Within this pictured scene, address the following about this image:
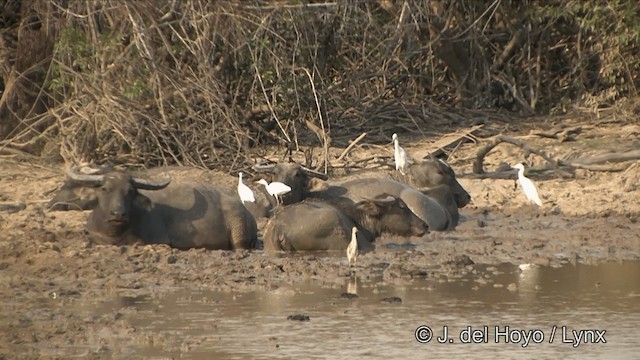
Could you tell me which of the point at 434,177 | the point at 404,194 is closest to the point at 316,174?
the point at 404,194

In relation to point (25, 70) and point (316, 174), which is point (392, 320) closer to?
point (316, 174)

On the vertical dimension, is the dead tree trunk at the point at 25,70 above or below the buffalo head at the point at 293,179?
above

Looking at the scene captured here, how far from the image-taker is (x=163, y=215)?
37.8ft

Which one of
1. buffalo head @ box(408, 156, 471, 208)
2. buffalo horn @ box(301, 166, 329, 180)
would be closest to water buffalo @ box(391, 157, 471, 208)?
buffalo head @ box(408, 156, 471, 208)

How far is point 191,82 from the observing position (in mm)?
14500

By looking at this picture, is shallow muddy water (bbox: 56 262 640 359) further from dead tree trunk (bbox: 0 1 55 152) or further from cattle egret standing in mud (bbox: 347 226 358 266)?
dead tree trunk (bbox: 0 1 55 152)

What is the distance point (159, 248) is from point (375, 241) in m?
2.12

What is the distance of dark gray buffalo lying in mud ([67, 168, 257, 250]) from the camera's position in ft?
37.1

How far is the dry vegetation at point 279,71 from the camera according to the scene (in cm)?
1448

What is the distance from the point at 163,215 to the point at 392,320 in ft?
11.2

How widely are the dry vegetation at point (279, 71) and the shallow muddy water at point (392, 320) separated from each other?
497 cm

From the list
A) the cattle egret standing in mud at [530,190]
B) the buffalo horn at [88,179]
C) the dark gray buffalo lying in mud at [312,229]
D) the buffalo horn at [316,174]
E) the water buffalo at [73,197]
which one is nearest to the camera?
the buffalo horn at [88,179]

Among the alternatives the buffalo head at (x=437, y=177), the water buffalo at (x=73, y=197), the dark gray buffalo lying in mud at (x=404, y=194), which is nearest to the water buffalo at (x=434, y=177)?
the buffalo head at (x=437, y=177)

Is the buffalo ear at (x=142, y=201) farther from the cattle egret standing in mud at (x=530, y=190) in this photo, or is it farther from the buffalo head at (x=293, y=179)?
the cattle egret standing in mud at (x=530, y=190)
